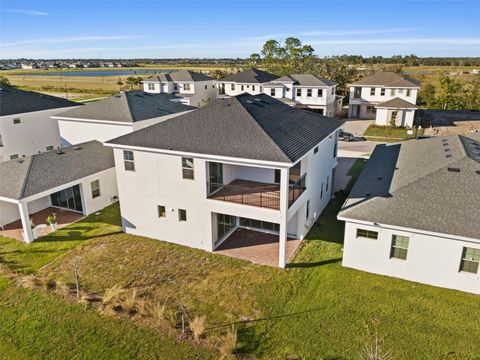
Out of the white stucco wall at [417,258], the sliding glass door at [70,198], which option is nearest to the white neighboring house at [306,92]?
the sliding glass door at [70,198]

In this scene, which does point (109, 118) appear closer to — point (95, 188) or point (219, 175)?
point (95, 188)

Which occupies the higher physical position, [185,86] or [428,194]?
[185,86]

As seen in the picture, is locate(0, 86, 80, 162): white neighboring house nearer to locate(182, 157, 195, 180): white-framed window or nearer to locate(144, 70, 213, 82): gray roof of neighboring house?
locate(182, 157, 195, 180): white-framed window

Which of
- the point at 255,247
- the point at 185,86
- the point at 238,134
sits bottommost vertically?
the point at 255,247

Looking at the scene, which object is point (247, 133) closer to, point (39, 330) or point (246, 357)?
point (246, 357)

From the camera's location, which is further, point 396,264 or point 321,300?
point 396,264

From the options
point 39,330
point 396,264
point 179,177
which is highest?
point 179,177

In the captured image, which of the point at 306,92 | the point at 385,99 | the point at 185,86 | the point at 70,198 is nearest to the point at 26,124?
the point at 70,198

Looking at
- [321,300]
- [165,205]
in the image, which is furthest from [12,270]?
[321,300]
